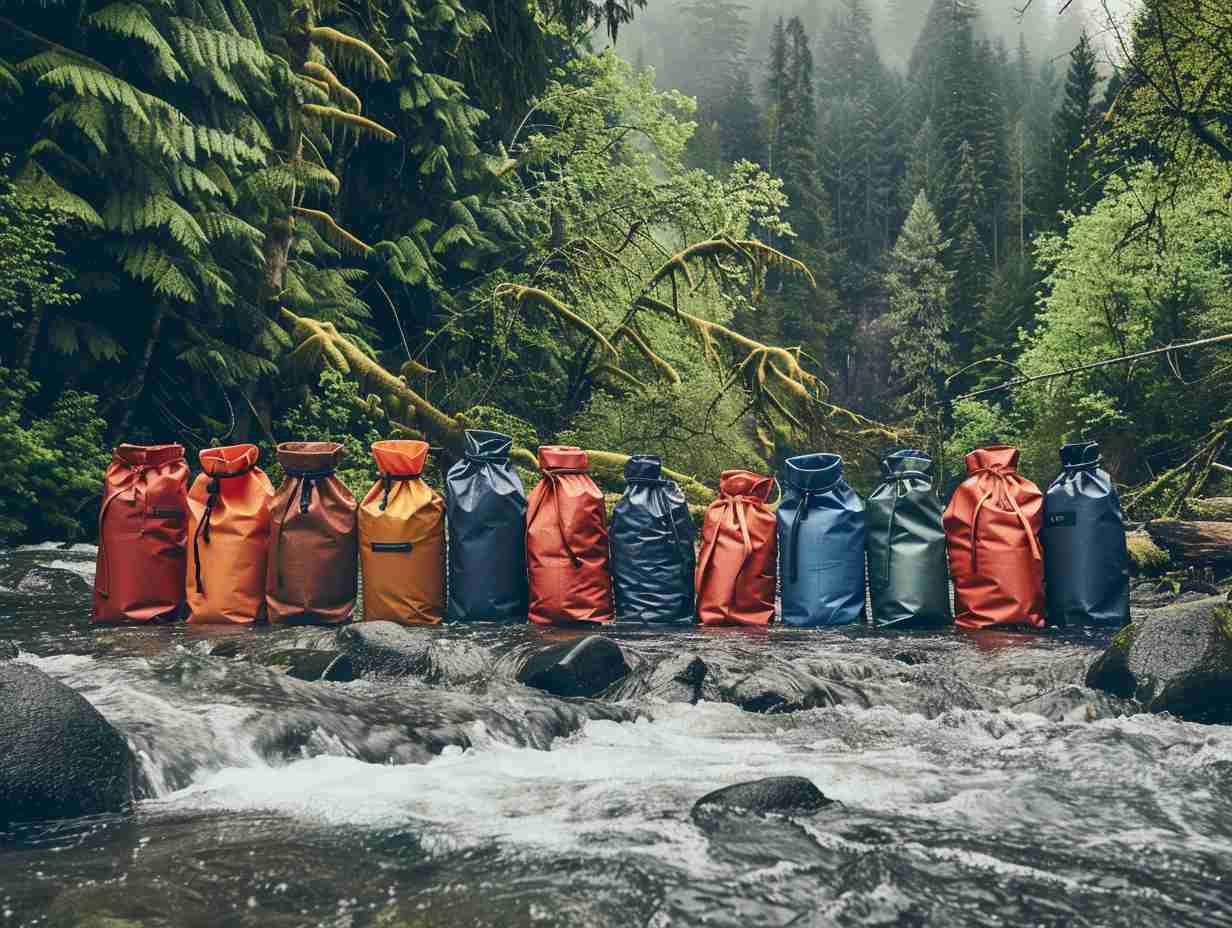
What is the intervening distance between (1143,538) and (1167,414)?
22.3 metres

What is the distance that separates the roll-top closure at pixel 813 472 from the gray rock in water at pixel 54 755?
11.8 feet

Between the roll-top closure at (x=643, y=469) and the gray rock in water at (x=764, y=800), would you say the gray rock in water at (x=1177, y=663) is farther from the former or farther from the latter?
the roll-top closure at (x=643, y=469)

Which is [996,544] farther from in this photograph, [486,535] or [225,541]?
[225,541]

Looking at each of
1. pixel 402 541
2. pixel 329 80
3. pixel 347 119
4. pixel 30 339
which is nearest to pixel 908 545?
pixel 402 541

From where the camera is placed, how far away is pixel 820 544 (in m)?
5.81

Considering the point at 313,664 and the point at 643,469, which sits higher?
the point at 643,469

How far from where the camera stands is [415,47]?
49.5 ft

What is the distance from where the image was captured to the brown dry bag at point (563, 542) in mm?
5816

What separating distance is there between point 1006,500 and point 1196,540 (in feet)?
6.65

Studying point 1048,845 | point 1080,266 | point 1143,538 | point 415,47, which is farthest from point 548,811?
point 1080,266

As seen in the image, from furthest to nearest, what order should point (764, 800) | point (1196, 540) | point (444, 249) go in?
1. point (444, 249)
2. point (1196, 540)
3. point (764, 800)

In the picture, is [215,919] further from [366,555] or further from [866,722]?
[366,555]

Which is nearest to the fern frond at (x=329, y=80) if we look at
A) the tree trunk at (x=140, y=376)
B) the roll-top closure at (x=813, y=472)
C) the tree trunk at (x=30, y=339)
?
the tree trunk at (x=140, y=376)

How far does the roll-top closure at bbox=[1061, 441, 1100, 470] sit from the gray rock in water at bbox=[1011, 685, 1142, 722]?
150 cm
